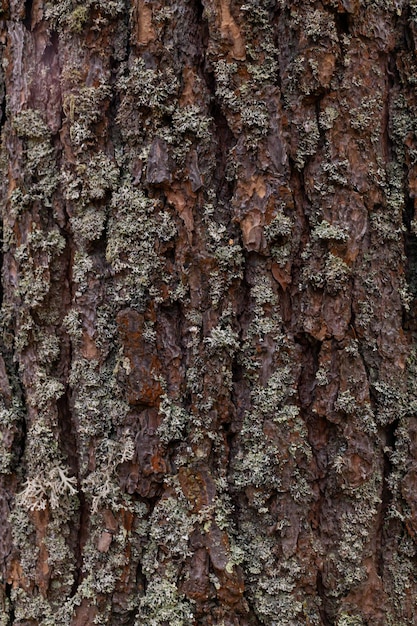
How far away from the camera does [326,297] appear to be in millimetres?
1345

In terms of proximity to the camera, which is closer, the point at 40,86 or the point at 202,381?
the point at 202,381

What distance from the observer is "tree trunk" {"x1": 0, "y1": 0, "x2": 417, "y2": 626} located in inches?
52.0

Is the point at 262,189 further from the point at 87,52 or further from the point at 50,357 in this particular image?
the point at 50,357

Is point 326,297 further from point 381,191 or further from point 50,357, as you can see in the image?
point 50,357

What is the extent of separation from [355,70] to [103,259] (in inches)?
30.9

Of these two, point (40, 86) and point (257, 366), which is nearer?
point (257, 366)

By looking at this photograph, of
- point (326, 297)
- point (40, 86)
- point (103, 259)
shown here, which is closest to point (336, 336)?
point (326, 297)

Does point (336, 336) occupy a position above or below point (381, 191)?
below

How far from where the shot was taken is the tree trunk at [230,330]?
1.32 meters

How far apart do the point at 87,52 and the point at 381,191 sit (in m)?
0.82

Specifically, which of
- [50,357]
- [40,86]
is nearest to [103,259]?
[50,357]

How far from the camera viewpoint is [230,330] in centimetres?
134

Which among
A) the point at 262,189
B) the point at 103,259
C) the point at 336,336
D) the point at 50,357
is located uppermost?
the point at 262,189

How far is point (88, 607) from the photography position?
1.34 meters
